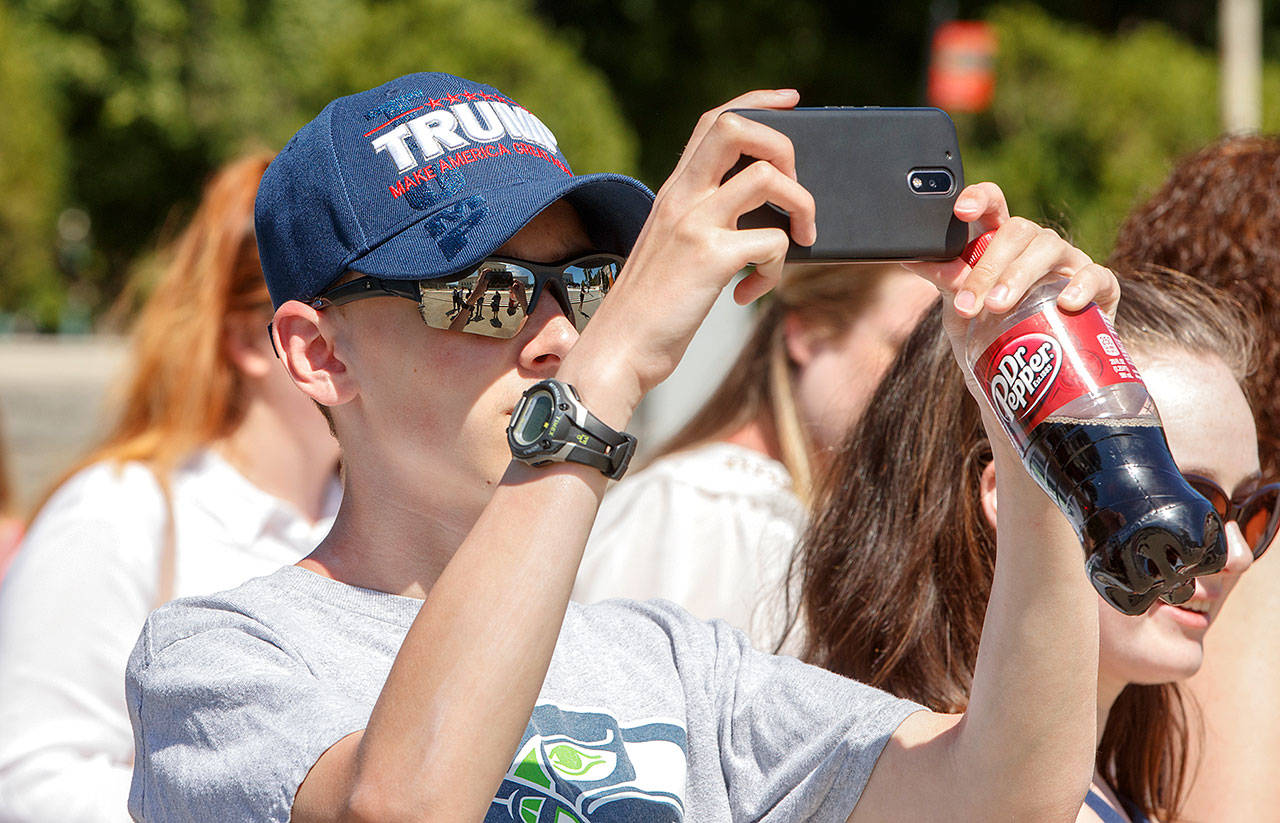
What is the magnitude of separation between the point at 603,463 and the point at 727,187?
0.28m

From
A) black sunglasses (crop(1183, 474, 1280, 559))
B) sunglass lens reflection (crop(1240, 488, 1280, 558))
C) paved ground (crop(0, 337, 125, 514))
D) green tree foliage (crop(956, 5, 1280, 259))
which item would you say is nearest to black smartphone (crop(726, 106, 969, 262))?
black sunglasses (crop(1183, 474, 1280, 559))

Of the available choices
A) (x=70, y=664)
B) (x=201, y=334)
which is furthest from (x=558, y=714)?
(x=201, y=334)

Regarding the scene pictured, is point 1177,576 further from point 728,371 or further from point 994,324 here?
point 728,371

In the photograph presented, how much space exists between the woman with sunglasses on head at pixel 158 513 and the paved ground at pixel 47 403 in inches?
76.0

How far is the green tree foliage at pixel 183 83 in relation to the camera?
68.4 feet

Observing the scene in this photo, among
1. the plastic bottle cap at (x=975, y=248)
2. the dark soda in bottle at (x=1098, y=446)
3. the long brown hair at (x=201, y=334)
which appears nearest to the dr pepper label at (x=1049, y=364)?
the dark soda in bottle at (x=1098, y=446)

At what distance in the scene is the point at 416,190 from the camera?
1.58m

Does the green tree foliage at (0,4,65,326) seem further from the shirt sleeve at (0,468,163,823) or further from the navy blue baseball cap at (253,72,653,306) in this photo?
the navy blue baseball cap at (253,72,653,306)

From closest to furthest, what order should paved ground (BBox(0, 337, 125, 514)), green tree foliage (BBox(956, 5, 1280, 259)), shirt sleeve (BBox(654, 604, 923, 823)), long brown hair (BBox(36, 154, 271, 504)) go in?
shirt sleeve (BBox(654, 604, 923, 823))
long brown hair (BBox(36, 154, 271, 504))
paved ground (BBox(0, 337, 125, 514))
green tree foliage (BBox(956, 5, 1280, 259))

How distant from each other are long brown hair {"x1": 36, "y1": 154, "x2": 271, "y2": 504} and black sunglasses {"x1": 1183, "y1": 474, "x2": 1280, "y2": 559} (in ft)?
7.03

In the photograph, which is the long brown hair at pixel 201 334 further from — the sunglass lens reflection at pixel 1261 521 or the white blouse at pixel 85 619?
the sunglass lens reflection at pixel 1261 521

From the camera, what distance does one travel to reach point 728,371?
3691 mm

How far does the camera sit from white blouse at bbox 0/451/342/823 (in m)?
2.41

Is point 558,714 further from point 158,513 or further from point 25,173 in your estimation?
point 25,173
